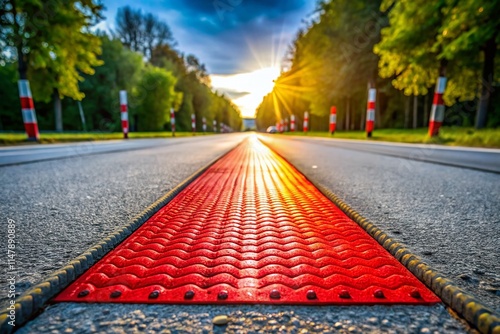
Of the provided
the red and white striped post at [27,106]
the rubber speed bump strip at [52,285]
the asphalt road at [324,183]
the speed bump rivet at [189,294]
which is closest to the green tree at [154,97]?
the red and white striped post at [27,106]

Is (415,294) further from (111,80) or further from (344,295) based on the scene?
(111,80)

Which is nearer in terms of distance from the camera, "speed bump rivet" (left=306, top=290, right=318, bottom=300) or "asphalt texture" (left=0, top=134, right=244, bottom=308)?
"speed bump rivet" (left=306, top=290, right=318, bottom=300)

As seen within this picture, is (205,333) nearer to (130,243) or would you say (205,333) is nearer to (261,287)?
(261,287)

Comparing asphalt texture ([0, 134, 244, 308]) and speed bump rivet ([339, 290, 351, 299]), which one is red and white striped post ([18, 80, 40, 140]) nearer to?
asphalt texture ([0, 134, 244, 308])

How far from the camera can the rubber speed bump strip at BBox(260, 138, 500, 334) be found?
0.72 meters

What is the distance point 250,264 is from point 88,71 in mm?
13769

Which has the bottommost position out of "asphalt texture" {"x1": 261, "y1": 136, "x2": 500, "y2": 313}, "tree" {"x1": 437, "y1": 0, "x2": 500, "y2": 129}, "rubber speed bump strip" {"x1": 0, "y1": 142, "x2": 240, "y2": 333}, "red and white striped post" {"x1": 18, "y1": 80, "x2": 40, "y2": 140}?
"asphalt texture" {"x1": 261, "y1": 136, "x2": 500, "y2": 313}

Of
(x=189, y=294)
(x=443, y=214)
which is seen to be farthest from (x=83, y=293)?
(x=443, y=214)

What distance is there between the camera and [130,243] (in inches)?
49.0

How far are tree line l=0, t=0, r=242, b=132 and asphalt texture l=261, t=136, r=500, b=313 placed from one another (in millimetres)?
10671

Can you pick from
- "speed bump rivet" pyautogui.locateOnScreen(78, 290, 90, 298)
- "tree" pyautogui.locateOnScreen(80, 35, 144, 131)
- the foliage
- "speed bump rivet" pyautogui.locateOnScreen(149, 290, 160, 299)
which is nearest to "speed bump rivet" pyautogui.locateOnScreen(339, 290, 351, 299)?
"speed bump rivet" pyautogui.locateOnScreen(149, 290, 160, 299)

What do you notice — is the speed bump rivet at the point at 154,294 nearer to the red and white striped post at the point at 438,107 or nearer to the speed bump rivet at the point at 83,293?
the speed bump rivet at the point at 83,293

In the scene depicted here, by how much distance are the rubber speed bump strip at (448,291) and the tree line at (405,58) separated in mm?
8664

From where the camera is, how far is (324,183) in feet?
9.12
